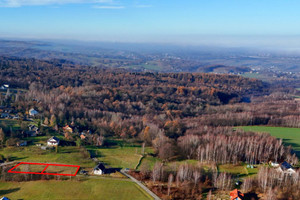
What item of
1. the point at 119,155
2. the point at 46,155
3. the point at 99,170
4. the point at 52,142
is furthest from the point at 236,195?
the point at 52,142

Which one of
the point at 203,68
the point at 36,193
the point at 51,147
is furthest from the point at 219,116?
the point at 203,68

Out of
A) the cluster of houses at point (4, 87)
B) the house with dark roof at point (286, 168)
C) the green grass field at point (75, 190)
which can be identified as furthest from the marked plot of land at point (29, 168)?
the cluster of houses at point (4, 87)

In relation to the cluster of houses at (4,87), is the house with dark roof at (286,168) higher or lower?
lower

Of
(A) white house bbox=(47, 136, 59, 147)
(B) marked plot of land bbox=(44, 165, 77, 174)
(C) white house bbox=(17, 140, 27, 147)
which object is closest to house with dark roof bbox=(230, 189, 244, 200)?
(B) marked plot of land bbox=(44, 165, 77, 174)

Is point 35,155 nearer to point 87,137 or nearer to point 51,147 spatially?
point 51,147

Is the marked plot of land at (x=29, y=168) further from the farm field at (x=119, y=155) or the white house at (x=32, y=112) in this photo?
the white house at (x=32, y=112)
